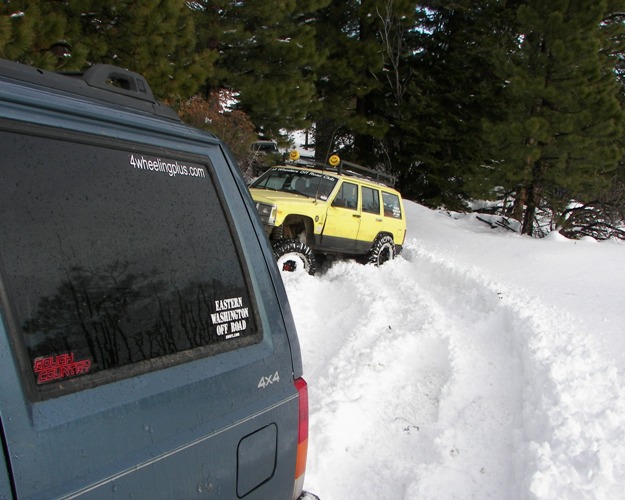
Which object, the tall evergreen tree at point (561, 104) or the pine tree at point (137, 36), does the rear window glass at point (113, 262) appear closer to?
the pine tree at point (137, 36)

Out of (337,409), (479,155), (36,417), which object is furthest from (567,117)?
(36,417)

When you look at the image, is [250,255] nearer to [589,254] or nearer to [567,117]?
[589,254]

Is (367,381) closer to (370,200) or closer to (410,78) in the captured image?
(370,200)

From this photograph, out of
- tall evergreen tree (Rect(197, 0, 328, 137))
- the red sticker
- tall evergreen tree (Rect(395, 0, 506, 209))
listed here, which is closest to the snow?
the red sticker

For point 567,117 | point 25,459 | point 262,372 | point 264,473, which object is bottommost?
point 264,473

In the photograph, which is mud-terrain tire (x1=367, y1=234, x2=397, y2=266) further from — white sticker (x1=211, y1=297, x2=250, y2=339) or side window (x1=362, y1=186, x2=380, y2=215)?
white sticker (x1=211, y1=297, x2=250, y2=339)

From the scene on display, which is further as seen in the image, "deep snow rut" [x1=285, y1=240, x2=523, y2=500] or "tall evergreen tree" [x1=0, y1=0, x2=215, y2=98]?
"tall evergreen tree" [x1=0, y1=0, x2=215, y2=98]

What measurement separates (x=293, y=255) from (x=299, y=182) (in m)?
1.65

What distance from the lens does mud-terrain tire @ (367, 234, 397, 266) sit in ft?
30.7

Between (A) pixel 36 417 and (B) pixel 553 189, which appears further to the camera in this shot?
(B) pixel 553 189

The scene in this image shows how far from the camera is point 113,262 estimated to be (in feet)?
4.36

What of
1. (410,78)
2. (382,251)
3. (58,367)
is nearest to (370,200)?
(382,251)

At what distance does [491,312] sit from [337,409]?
133 inches

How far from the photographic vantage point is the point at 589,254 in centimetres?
1036
